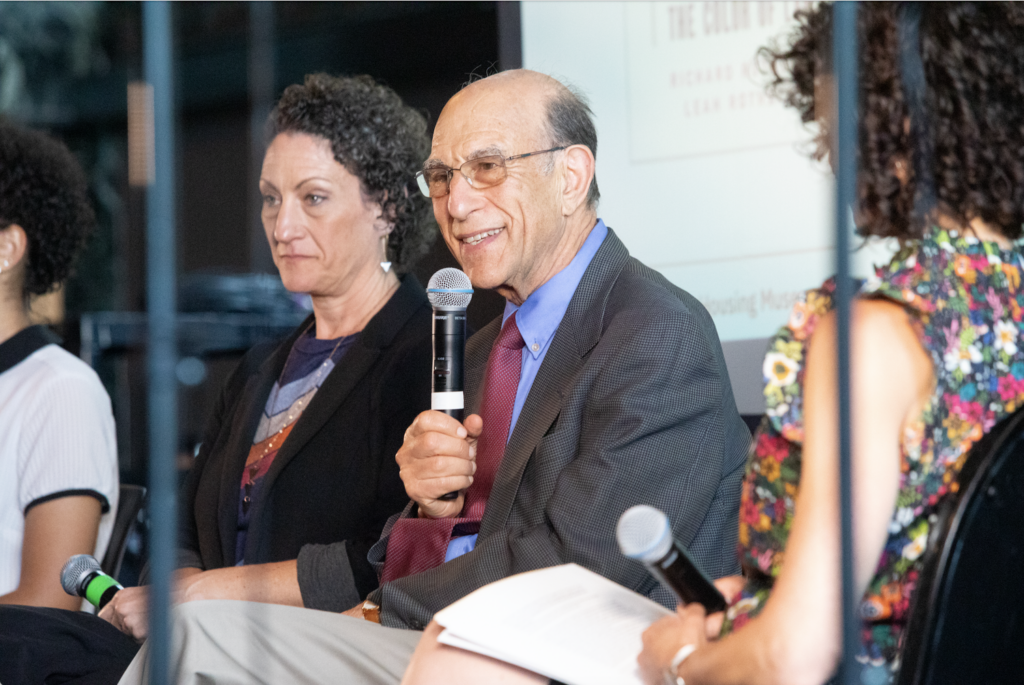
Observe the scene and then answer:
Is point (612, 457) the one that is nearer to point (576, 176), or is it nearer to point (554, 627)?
point (554, 627)

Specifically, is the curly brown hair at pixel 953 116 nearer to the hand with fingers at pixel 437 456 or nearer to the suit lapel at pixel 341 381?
the hand with fingers at pixel 437 456

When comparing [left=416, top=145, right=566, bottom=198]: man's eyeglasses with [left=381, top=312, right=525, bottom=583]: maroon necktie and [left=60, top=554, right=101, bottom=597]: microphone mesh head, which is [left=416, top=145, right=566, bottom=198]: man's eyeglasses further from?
[left=60, top=554, right=101, bottom=597]: microphone mesh head

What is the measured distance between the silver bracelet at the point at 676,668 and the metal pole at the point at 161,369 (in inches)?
19.4

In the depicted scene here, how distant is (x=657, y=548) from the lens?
961mm

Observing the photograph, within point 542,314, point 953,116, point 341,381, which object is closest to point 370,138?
point 341,381

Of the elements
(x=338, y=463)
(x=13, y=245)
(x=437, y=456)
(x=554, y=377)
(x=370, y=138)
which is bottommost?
(x=338, y=463)

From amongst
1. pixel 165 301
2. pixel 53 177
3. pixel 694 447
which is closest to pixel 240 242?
pixel 53 177

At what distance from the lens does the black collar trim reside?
229 centimetres

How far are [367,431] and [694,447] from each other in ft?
2.81

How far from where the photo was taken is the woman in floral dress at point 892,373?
3.21 ft

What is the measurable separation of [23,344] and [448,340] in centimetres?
123

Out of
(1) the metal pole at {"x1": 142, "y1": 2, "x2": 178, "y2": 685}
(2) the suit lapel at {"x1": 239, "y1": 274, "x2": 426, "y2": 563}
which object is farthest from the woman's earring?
(1) the metal pole at {"x1": 142, "y1": 2, "x2": 178, "y2": 685}

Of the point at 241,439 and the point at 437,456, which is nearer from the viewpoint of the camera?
the point at 437,456

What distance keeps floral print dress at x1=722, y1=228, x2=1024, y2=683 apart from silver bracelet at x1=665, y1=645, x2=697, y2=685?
0.07 meters
